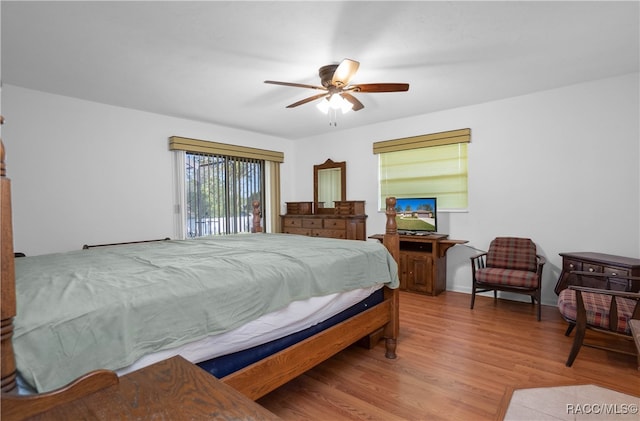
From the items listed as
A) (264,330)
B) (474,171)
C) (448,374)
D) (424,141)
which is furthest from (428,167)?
(264,330)

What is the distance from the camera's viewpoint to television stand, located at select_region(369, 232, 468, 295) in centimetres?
406

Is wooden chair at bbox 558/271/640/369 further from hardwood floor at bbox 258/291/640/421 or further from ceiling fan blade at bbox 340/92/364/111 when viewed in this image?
ceiling fan blade at bbox 340/92/364/111

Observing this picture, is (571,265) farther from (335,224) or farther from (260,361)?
(260,361)

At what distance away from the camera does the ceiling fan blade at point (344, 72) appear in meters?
2.30

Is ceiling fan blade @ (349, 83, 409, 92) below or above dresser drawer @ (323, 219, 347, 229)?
above

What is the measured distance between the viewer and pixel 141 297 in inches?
48.6

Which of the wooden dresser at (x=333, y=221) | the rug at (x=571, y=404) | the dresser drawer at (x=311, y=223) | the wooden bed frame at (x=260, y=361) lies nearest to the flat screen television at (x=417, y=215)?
the wooden dresser at (x=333, y=221)

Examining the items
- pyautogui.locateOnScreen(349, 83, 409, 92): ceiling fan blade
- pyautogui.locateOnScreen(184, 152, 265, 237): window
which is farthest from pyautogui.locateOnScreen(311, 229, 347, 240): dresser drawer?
pyautogui.locateOnScreen(349, 83, 409, 92): ceiling fan blade

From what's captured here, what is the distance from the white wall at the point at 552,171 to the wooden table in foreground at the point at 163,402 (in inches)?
160

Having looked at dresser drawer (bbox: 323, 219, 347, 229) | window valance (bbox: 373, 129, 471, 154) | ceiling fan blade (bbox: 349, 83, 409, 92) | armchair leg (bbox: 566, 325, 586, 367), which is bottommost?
armchair leg (bbox: 566, 325, 586, 367)

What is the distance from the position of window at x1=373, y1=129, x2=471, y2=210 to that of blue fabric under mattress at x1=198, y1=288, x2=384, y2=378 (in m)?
2.81

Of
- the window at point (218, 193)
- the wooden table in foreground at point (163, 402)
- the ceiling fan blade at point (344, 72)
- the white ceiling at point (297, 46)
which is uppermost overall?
the white ceiling at point (297, 46)

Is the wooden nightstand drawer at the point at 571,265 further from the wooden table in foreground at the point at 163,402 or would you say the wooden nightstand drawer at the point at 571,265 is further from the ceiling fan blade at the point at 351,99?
the wooden table in foreground at the point at 163,402

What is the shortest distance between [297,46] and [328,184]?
3.29m
